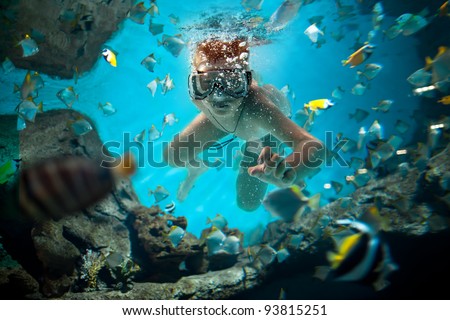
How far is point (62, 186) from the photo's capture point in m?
1.45

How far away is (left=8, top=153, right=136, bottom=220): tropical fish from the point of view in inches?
55.6

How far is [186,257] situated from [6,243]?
3751mm

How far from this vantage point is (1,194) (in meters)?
5.84

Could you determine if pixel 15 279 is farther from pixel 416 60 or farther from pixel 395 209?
pixel 416 60

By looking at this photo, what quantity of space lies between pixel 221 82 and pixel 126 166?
2.90 meters

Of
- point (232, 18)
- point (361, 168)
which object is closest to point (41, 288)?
point (361, 168)

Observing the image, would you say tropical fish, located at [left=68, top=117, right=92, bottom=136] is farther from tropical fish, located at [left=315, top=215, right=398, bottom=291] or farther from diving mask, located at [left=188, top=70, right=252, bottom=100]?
tropical fish, located at [left=315, top=215, right=398, bottom=291]

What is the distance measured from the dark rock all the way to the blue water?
1.32 meters

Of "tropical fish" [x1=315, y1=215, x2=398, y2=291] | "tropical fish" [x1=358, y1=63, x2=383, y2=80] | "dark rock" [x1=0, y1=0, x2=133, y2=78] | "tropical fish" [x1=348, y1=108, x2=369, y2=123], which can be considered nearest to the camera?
"tropical fish" [x1=315, y1=215, x2=398, y2=291]

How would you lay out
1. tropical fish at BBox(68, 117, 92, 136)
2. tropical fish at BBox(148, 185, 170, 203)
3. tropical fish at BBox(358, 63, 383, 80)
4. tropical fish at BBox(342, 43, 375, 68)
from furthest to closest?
tropical fish at BBox(358, 63, 383, 80) → tropical fish at BBox(148, 185, 170, 203) → tropical fish at BBox(342, 43, 375, 68) → tropical fish at BBox(68, 117, 92, 136)

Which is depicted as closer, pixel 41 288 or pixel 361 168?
pixel 41 288

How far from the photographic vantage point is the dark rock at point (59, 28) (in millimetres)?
8297

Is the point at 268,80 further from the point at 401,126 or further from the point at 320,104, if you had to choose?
the point at 320,104

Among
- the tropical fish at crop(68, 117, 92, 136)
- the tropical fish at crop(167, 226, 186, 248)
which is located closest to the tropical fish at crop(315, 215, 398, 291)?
the tropical fish at crop(167, 226, 186, 248)
